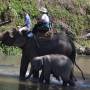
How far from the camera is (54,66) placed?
16.8 metres

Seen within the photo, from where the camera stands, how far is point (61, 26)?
114 ft

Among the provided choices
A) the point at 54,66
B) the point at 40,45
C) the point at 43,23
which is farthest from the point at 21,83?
the point at 43,23

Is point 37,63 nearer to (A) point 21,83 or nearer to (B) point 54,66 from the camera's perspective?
(B) point 54,66

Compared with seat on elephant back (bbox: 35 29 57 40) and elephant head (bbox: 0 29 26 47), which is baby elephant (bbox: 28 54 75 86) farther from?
elephant head (bbox: 0 29 26 47)

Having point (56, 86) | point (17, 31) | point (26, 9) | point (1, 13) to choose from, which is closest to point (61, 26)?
point (26, 9)

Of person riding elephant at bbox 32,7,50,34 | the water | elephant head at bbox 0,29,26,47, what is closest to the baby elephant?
the water

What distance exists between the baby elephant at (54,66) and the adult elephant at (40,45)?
807 mm

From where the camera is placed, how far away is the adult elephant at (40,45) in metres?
17.9

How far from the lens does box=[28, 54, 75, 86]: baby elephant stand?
16844mm

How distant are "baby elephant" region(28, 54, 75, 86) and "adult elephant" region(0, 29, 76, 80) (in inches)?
31.8

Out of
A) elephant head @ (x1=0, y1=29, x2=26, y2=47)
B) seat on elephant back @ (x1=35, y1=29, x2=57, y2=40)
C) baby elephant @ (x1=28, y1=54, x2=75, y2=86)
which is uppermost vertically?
seat on elephant back @ (x1=35, y1=29, x2=57, y2=40)

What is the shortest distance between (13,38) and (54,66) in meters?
2.80

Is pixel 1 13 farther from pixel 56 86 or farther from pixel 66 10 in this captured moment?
pixel 56 86

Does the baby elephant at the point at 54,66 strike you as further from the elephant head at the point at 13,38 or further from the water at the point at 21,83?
the elephant head at the point at 13,38
